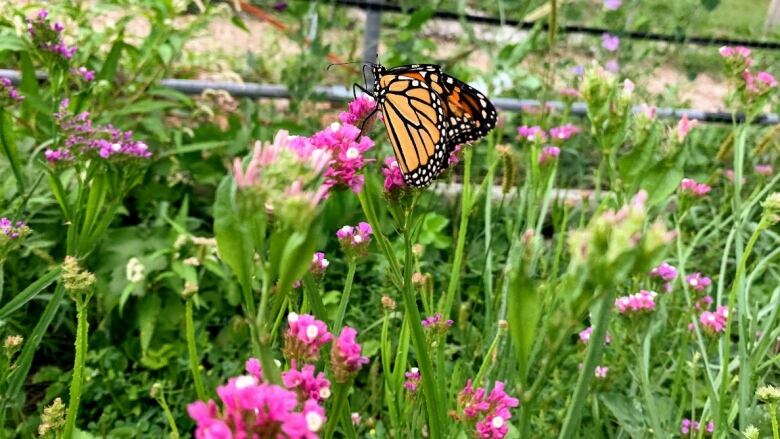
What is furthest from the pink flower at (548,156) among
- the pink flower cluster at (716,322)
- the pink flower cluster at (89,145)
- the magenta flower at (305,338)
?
the magenta flower at (305,338)

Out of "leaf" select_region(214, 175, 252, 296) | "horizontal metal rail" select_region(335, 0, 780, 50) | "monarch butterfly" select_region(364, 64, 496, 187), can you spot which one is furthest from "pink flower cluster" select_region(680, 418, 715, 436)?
"horizontal metal rail" select_region(335, 0, 780, 50)

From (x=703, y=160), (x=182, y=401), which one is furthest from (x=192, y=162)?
(x=703, y=160)

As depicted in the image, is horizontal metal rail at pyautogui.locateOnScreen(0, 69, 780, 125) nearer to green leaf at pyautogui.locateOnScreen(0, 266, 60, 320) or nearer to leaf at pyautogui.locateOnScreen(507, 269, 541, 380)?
green leaf at pyautogui.locateOnScreen(0, 266, 60, 320)

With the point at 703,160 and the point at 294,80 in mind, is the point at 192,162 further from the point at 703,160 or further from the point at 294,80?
the point at 703,160

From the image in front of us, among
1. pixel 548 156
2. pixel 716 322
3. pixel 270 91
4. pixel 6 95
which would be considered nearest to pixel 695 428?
pixel 716 322

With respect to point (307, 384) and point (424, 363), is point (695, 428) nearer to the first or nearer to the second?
point (424, 363)

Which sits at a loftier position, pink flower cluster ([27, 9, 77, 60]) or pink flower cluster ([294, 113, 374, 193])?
pink flower cluster ([27, 9, 77, 60])

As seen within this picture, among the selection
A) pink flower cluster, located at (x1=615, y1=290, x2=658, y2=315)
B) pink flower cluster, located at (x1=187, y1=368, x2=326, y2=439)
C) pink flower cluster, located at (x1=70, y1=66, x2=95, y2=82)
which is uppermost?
pink flower cluster, located at (x1=70, y1=66, x2=95, y2=82)
